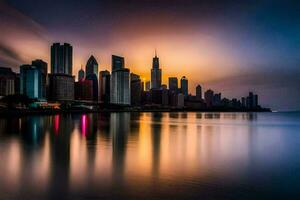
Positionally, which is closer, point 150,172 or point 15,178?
point 15,178

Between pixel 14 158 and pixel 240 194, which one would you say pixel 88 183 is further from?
pixel 14 158

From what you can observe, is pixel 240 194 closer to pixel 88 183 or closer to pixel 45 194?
pixel 88 183

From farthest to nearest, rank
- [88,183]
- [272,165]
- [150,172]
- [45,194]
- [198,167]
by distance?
[272,165] < [198,167] < [150,172] < [88,183] < [45,194]

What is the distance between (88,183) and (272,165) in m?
13.3

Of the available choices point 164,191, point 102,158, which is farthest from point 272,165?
point 102,158

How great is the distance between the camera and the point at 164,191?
39.5 ft

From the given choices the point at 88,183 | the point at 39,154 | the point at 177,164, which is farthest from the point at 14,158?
the point at 177,164

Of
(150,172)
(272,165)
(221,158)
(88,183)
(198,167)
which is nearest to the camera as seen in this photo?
(88,183)

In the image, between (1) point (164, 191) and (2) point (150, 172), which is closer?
(1) point (164, 191)

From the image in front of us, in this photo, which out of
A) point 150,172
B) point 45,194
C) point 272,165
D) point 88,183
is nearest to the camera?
point 45,194

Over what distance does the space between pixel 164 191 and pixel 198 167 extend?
633 centimetres

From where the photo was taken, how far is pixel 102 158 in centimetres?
2005

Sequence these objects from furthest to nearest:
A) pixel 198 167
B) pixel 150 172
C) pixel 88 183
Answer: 1. pixel 198 167
2. pixel 150 172
3. pixel 88 183

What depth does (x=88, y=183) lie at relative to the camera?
13.3 meters
